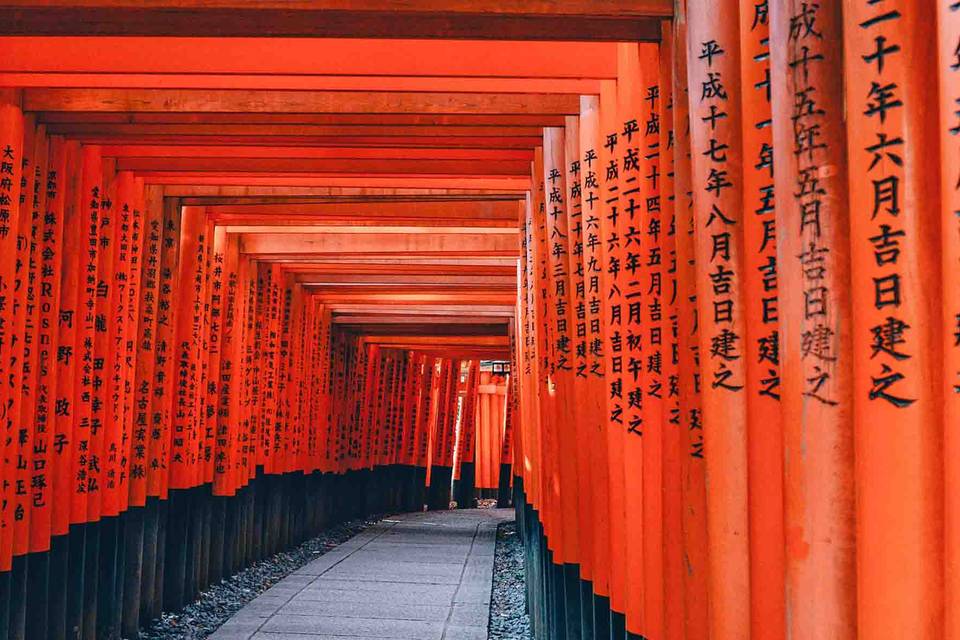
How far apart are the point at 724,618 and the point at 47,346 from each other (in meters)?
5.18

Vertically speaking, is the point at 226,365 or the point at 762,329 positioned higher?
the point at 226,365

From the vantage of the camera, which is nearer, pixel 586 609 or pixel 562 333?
pixel 586 609

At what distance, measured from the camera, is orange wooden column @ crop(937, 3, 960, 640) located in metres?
1.86

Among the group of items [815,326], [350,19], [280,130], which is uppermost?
[280,130]

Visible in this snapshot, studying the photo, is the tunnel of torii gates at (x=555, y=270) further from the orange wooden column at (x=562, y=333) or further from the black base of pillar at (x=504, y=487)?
the black base of pillar at (x=504, y=487)

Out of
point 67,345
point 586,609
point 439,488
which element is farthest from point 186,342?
point 439,488

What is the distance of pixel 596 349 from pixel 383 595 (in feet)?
19.6

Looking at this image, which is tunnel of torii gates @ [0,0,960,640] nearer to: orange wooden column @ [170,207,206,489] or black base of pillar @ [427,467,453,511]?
orange wooden column @ [170,207,206,489]

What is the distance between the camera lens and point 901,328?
2.09 m

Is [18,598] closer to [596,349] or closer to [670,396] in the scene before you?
[596,349]

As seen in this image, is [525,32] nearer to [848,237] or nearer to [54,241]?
[848,237]

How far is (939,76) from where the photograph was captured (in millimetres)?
1931

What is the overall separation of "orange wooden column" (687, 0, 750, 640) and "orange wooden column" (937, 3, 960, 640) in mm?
1232

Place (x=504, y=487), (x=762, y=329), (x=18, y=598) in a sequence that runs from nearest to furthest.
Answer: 1. (x=762, y=329)
2. (x=18, y=598)
3. (x=504, y=487)
